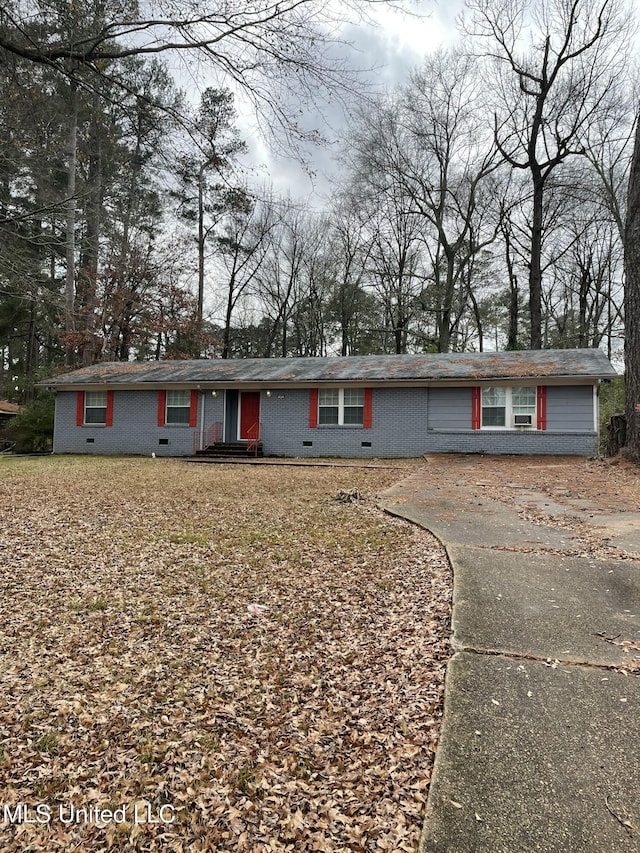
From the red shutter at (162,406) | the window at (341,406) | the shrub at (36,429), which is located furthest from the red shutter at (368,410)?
the shrub at (36,429)

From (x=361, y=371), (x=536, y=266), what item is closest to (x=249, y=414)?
(x=361, y=371)

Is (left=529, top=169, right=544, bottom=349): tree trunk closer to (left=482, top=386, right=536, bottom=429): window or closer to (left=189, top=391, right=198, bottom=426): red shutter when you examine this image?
(left=482, top=386, right=536, bottom=429): window

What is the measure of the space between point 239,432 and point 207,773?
14244 mm

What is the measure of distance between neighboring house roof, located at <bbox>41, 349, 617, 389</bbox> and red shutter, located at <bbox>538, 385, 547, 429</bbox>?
1.89 ft

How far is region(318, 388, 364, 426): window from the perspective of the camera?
14570 millimetres

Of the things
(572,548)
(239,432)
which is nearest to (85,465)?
(239,432)

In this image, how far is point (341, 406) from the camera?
14664 millimetres

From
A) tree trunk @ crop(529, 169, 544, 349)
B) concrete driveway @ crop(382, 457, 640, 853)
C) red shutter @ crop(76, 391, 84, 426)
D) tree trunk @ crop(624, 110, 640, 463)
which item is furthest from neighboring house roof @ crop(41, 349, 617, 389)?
concrete driveway @ crop(382, 457, 640, 853)

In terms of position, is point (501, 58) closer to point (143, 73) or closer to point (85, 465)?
point (143, 73)

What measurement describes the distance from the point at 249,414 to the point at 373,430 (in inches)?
170

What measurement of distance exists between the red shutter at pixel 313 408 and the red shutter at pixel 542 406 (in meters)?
6.57

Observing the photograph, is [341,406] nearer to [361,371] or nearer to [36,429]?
[361,371]

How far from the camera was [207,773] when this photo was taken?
174 centimetres

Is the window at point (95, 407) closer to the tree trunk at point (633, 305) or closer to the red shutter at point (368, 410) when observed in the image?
the red shutter at point (368, 410)
